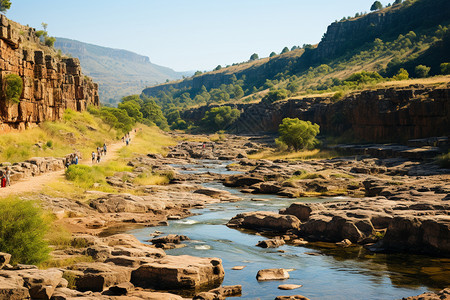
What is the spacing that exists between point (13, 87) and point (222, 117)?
104 m

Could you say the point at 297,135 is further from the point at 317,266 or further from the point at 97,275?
the point at 97,275

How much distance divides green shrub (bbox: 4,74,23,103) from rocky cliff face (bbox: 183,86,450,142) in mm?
50208

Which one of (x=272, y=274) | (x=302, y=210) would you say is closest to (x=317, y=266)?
(x=272, y=274)

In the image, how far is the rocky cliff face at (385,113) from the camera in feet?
203

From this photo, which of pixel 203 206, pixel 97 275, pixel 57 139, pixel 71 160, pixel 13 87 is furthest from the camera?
pixel 57 139

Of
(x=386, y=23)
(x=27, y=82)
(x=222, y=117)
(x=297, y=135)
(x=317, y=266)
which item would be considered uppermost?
(x=386, y=23)

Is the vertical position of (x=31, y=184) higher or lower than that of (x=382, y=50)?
lower

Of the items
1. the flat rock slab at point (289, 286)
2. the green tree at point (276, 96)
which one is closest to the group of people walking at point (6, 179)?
the flat rock slab at point (289, 286)

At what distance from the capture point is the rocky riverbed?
14.3 m

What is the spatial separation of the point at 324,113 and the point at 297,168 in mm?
47154

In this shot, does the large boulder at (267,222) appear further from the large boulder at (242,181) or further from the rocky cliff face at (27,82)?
the rocky cliff face at (27,82)

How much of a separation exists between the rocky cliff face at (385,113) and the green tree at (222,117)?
136 ft

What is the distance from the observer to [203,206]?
3259 cm

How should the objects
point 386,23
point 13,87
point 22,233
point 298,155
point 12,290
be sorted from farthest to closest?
point 386,23
point 298,155
point 13,87
point 22,233
point 12,290
